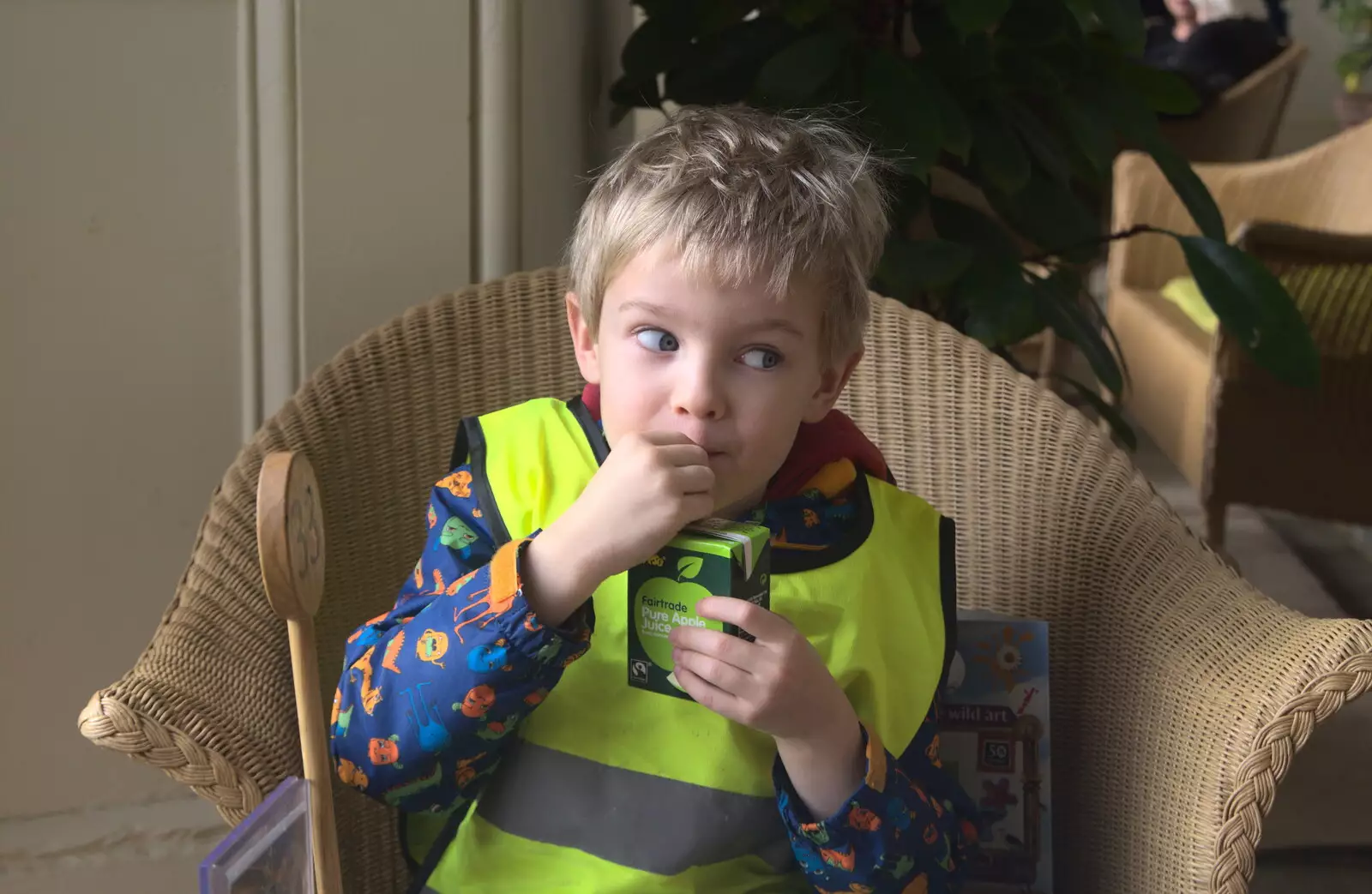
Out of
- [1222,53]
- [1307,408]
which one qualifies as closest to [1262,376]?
[1307,408]

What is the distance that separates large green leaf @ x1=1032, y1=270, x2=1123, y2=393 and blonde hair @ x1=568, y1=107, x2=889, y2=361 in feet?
1.90

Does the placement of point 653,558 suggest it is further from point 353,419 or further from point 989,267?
point 989,267

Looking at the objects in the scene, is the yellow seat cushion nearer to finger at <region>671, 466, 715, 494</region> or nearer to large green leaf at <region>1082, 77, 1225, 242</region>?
large green leaf at <region>1082, 77, 1225, 242</region>

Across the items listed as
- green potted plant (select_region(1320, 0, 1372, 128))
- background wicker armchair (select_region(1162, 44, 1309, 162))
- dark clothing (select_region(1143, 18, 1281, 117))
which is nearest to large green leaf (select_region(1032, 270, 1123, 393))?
background wicker armchair (select_region(1162, 44, 1309, 162))

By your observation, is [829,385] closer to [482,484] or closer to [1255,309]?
[482,484]

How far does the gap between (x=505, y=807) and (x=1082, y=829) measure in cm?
48

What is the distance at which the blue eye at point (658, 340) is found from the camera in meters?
0.87

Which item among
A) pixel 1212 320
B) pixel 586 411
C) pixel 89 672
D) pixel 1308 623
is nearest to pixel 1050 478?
pixel 1308 623

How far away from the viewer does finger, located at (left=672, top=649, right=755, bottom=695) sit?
31.0 inches

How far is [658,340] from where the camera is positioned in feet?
2.84

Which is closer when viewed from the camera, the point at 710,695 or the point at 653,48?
the point at 710,695

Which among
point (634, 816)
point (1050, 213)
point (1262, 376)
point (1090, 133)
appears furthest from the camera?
point (1262, 376)

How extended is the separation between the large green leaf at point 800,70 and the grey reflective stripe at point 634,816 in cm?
72

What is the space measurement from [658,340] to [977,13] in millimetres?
616
